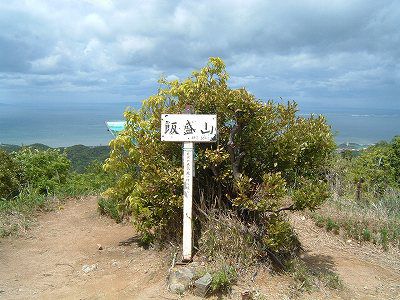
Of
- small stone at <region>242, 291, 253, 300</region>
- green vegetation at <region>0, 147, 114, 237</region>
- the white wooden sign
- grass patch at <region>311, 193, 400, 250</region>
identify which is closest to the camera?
small stone at <region>242, 291, 253, 300</region>

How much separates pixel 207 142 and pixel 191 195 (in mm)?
673

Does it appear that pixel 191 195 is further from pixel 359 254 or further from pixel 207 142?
pixel 359 254

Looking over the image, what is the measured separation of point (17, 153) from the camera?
39.1 feet

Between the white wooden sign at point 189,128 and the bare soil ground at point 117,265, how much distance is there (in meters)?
1.56

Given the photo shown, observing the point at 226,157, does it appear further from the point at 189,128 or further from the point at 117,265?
the point at 117,265

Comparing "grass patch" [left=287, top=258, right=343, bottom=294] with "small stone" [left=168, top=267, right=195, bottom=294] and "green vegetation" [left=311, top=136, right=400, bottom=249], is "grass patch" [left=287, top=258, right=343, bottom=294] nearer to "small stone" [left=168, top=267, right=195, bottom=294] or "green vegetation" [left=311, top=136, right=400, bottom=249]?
"small stone" [left=168, top=267, right=195, bottom=294]

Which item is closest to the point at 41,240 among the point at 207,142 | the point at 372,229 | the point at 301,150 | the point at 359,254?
the point at 207,142

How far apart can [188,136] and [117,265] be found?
2.00 m

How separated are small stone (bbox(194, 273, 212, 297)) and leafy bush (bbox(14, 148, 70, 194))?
743 centimetres

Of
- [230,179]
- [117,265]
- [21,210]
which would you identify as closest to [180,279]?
[117,265]

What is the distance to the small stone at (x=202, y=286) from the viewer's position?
171 inches

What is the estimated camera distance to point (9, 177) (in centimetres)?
1084

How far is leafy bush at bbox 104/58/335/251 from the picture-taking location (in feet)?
15.3

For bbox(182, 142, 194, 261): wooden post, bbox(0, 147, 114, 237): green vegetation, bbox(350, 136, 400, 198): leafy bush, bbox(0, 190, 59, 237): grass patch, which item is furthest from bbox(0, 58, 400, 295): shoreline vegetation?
bbox(350, 136, 400, 198): leafy bush
